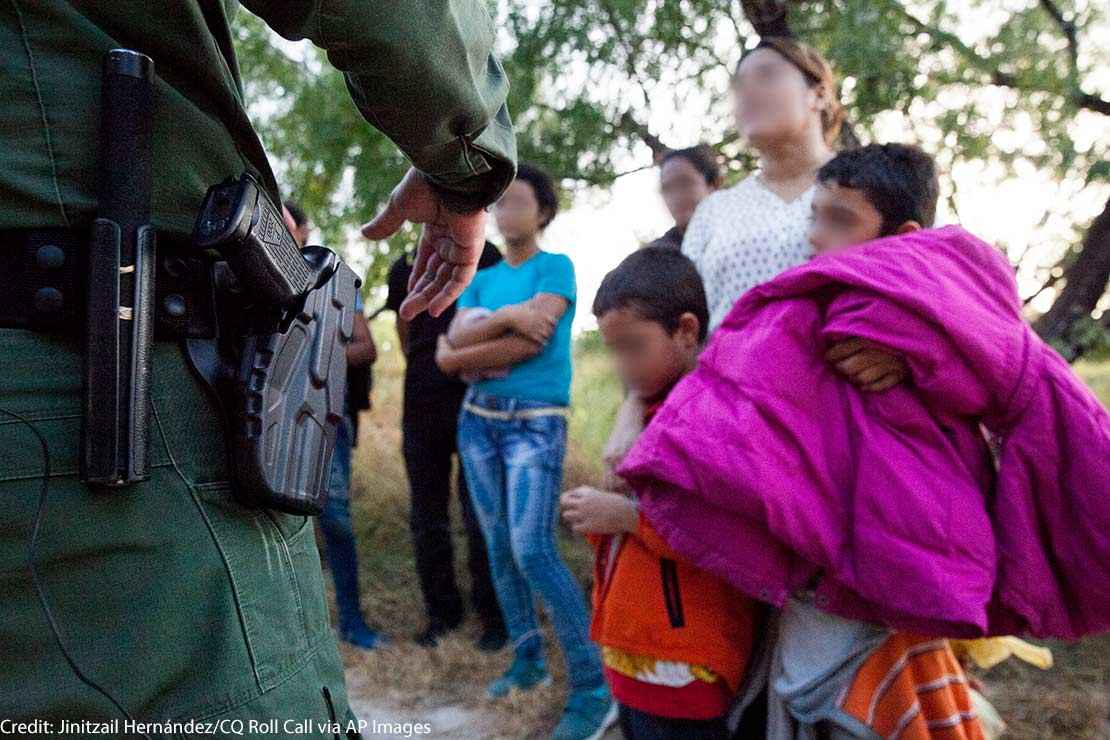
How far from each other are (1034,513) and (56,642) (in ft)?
4.66

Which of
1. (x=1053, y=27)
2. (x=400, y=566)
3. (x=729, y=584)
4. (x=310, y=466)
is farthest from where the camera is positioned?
(x=400, y=566)

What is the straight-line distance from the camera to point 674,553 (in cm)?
185

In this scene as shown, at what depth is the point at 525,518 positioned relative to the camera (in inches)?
121

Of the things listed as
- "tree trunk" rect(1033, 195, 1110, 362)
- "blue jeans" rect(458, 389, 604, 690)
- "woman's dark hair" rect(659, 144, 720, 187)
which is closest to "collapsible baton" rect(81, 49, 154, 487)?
"blue jeans" rect(458, 389, 604, 690)

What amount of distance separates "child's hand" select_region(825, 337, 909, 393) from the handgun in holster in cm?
96

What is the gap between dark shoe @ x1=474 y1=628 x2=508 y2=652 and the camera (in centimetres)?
368

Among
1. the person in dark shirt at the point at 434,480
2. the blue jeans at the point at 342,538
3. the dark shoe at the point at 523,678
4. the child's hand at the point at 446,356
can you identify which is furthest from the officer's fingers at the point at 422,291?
the blue jeans at the point at 342,538

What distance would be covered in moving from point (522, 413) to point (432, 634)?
3.77 feet

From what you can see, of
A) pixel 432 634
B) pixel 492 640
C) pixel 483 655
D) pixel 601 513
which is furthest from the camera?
pixel 432 634

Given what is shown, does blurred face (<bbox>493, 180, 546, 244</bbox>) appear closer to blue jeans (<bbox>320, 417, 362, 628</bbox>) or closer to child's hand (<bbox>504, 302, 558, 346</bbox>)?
child's hand (<bbox>504, 302, 558, 346</bbox>)

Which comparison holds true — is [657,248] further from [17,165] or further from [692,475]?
[17,165]

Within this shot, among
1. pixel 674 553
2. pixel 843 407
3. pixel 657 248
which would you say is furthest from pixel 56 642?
pixel 657 248

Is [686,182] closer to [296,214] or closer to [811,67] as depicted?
[811,67]

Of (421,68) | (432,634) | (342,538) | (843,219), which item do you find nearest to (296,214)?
(342,538)
